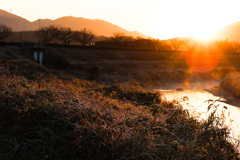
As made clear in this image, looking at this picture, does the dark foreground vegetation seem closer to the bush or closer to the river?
the river

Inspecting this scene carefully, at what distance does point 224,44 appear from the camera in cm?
8612

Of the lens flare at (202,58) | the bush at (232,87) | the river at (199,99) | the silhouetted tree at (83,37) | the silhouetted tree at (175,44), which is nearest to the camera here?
the river at (199,99)

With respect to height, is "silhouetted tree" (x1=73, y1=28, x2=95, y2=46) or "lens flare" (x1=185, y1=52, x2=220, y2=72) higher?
"silhouetted tree" (x1=73, y1=28, x2=95, y2=46)

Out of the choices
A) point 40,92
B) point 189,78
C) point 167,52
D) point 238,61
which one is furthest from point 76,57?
point 238,61

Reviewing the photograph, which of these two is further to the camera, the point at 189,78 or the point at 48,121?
the point at 189,78

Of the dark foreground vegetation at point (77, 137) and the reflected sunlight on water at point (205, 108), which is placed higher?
the dark foreground vegetation at point (77, 137)

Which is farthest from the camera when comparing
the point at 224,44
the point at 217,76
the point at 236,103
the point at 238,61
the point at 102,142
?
the point at 224,44

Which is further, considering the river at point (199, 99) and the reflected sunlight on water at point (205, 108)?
the river at point (199, 99)

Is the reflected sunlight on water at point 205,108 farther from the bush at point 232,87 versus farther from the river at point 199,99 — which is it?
the bush at point 232,87

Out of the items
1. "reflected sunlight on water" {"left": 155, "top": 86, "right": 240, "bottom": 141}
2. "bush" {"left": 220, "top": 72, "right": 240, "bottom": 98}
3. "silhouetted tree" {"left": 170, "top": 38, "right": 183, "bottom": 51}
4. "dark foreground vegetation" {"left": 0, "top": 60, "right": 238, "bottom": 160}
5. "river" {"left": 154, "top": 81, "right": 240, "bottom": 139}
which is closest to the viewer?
"dark foreground vegetation" {"left": 0, "top": 60, "right": 238, "bottom": 160}

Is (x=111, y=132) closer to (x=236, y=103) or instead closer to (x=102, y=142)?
(x=102, y=142)

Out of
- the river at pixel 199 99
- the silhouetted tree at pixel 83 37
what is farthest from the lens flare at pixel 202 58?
the silhouetted tree at pixel 83 37

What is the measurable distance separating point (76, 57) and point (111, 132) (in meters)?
34.3

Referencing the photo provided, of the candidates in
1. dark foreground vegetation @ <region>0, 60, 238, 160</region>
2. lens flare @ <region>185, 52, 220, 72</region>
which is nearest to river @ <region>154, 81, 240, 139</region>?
dark foreground vegetation @ <region>0, 60, 238, 160</region>
